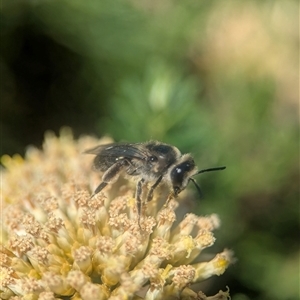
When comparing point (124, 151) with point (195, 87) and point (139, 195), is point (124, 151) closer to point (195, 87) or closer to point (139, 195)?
point (139, 195)

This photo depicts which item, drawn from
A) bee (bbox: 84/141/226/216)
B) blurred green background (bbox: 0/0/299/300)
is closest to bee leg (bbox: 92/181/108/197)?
bee (bbox: 84/141/226/216)

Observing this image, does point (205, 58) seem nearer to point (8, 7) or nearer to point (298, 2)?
point (298, 2)

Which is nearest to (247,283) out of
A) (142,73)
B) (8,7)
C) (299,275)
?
(299,275)

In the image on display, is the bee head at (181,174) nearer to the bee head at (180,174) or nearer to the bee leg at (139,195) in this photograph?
the bee head at (180,174)

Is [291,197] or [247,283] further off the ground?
[291,197]

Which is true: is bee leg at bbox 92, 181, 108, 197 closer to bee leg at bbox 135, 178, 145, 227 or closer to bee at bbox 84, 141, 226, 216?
bee at bbox 84, 141, 226, 216

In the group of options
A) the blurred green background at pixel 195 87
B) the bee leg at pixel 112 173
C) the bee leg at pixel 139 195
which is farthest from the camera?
the blurred green background at pixel 195 87

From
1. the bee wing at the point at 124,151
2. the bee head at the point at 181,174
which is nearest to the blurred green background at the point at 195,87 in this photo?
the bee wing at the point at 124,151

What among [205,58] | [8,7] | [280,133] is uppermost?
[8,7]

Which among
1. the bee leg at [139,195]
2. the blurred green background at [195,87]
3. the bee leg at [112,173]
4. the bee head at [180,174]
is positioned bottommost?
the bee leg at [139,195]
